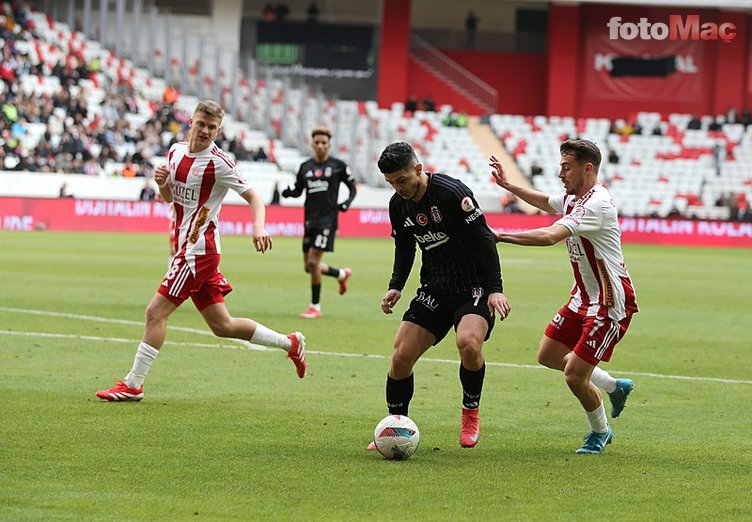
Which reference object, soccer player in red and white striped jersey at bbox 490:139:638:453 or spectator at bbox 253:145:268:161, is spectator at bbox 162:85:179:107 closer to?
spectator at bbox 253:145:268:161

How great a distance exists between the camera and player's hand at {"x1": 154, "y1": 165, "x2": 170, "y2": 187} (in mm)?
9586

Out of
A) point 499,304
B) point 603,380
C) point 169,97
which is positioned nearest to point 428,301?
point 499,304

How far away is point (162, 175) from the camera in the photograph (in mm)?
9648

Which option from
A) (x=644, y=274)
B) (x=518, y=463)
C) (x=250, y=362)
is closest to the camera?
(x=518, y=463)

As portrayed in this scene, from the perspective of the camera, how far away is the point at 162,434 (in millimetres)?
8180

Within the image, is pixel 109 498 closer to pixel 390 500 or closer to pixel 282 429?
pixel 390 500

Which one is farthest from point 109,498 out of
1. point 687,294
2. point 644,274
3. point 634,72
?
point 634,72

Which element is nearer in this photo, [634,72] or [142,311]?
[142,311]

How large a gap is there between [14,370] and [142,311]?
5.73m

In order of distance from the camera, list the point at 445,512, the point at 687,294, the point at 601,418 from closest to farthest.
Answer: the point at 445,512
the point at 601,418
the point at 687,294

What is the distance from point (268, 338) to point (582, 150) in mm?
3240

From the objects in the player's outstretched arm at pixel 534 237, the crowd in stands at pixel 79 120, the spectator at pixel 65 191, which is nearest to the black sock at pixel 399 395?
the player's outstretched arm at pixel 534 237

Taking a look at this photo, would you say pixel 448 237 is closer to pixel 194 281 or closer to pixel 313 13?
pixel 194 281

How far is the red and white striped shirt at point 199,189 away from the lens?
9.67 meters
